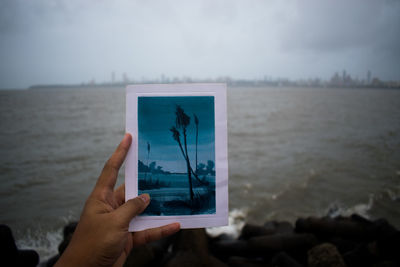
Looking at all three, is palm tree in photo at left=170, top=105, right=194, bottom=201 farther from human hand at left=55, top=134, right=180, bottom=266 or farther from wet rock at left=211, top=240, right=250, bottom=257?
wet rock at left=211, top=240, right=250, bottom=257

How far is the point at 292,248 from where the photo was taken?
3580 millimetres

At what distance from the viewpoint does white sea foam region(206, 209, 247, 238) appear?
17.2 ft

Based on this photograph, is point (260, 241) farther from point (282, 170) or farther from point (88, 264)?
point (282, 170)

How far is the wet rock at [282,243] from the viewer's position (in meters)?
3.58

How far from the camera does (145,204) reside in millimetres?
1562

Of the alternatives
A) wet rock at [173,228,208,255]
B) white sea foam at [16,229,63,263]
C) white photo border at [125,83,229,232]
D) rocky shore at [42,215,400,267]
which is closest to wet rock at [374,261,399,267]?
rocky shore at [42,215,400,267]

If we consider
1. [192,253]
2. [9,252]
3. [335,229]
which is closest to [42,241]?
[9,252]

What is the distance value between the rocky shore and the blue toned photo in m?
1.63

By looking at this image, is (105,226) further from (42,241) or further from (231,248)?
(42,241)

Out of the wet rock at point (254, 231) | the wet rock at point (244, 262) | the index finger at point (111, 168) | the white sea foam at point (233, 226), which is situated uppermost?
the index finger at point (111, 168)

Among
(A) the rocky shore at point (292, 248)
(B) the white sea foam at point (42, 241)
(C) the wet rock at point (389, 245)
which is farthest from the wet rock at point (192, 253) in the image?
(B) the white sea foam at point (42, 241)

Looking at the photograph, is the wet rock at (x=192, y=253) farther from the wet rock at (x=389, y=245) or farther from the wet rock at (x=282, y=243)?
the wet rock at (x=389, y=245)

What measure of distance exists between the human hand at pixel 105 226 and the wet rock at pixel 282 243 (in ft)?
8.19

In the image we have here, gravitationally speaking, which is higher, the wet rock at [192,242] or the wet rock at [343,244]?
the wet rock at [192,242]
